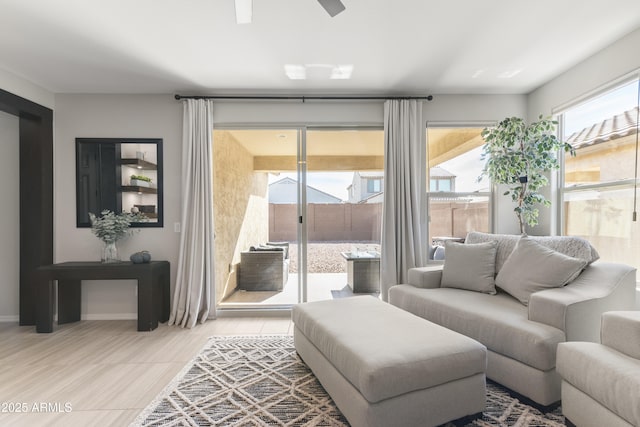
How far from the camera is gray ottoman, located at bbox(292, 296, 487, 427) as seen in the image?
1.49 meters

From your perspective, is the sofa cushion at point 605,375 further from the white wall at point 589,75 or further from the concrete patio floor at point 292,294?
the concrete patio floor at point 292,294

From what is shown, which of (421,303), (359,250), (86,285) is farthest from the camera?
(359,250)

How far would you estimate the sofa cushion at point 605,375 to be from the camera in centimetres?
133

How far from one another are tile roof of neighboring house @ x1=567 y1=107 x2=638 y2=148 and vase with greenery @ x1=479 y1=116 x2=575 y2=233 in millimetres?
176

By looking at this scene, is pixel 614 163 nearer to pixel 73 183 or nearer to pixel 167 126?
pixel 167 126

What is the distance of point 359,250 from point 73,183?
3.43 metres


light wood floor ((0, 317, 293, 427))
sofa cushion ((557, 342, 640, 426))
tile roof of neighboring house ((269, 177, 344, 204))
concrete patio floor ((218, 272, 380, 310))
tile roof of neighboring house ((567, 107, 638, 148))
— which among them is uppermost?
tile roof of neighboring house ((567, 107, 638, 148))

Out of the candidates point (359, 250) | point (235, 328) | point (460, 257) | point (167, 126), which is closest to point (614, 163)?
point (460, 257)

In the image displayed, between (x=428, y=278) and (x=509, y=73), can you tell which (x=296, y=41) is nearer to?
(x=509, y=73)

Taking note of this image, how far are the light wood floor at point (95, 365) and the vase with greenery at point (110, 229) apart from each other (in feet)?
2.53

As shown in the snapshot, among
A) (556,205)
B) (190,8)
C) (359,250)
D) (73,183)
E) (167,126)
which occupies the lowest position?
(359,250)

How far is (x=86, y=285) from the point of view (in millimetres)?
3633

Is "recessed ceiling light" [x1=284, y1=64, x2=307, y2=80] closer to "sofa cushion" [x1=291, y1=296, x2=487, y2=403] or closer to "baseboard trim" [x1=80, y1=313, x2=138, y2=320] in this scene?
"sofa cushion" [x1=291, y1=296, x2=487, y2=403]

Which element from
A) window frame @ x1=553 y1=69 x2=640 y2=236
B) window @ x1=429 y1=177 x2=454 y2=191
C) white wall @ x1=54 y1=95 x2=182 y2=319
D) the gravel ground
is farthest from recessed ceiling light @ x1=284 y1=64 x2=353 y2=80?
window frame @ x1=553 y1=69 x2=640 y2=236
